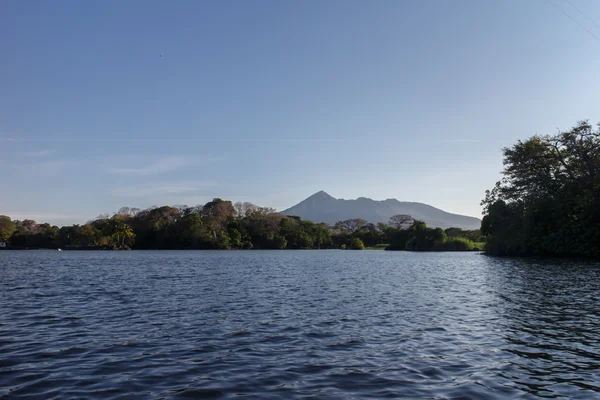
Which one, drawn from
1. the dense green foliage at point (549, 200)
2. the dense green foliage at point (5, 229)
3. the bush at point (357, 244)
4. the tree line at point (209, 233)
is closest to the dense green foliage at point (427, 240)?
the tree line at point (209, 233)

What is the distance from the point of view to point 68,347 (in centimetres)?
1174

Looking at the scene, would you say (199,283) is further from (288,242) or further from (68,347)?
Answer: (288,242)

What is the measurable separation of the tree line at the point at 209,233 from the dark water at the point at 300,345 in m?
96.6

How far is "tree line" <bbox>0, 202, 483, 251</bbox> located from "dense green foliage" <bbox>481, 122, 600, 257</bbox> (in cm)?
4252

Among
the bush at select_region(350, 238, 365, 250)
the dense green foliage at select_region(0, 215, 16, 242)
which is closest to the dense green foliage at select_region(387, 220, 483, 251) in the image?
the bush at select_region(350, 238, 365, 250)

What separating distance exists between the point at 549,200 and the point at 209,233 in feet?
318

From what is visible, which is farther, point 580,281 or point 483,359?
point 580,281

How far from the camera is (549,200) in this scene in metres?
62.3

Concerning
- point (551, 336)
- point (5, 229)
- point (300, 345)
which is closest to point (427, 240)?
point (551, 336)

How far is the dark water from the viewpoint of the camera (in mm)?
8617

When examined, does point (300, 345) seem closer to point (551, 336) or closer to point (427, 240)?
point (551, 336)

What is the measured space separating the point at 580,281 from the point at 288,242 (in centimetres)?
12683

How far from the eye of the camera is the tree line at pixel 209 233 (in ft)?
414

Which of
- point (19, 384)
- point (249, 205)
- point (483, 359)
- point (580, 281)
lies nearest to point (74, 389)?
point (19, 384)
